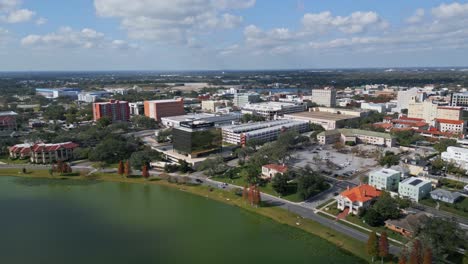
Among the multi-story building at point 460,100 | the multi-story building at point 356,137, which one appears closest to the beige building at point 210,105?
the multi-story building at point 356,137

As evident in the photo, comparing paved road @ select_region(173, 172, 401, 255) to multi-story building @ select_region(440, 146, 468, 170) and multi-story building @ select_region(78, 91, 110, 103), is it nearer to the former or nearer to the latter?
multi-story building @ select_region(440, 146, 468, 170)

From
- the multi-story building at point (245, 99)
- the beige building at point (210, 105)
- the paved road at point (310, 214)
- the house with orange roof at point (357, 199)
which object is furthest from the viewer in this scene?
the multi-story building at point (245, 99)

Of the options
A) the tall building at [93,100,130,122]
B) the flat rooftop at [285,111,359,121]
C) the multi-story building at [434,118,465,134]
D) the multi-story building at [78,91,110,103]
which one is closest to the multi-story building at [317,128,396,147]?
the flat rooftop at [285,111,359,121]

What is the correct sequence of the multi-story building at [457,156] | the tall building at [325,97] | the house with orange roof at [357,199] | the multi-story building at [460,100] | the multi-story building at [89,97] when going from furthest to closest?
the multi-story building at [89,97]
the tall building at [325,97]
the multi-story building at [460,100]
the multi-story building at [457,156]
the house with orange roof at [357,199]

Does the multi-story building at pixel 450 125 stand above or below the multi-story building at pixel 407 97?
below

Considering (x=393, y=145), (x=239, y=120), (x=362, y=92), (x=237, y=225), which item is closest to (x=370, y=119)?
(x=393, y=145)

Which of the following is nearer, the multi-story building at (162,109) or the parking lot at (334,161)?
the parking lot at (334,161)

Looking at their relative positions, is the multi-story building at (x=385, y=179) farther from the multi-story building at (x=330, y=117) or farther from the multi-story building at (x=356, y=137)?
the multi-story building at (x=330, y=117)
